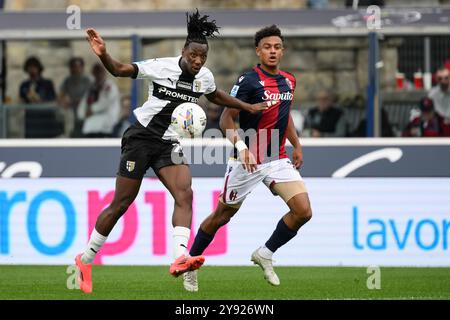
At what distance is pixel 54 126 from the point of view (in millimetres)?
17250

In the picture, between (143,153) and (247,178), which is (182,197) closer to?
(143,153)

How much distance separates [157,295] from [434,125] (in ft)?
22.0

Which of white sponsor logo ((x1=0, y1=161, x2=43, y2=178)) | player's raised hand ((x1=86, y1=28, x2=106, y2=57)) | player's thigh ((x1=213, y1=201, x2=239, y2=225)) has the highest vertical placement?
player's raised hand ((x1=86, y1=28, x2=106, y2=57))

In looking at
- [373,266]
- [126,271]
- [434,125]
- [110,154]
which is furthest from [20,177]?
[434,125]

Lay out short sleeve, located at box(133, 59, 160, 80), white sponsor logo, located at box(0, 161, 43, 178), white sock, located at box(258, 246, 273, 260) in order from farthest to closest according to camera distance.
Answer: white sponsor logo, located at box(0, 161, 43, 178) < white sock, located at box(258, 246, 273, 260) < short sleeve, located at box(133, 59, 160, 80)

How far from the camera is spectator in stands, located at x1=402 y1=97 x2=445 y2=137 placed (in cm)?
1669

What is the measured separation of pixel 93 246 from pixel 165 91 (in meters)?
1.61

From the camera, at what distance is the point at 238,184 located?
12.2 m

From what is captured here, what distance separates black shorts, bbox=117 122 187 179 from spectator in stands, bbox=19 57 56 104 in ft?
22.0

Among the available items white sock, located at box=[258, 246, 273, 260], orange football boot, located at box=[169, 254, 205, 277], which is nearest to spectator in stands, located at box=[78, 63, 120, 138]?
white sock, located at box=[258, 246, 273, 260]

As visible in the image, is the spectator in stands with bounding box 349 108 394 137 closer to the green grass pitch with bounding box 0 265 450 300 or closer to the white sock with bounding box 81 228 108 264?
the green grass pitch with bounding box 0 265 450 300
